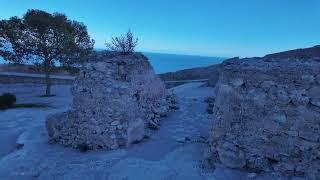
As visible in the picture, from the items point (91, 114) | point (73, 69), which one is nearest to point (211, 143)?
point (91, 114)

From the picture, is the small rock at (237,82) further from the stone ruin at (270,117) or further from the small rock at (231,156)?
the small rock at (231,156)

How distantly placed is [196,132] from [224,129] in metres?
3.74

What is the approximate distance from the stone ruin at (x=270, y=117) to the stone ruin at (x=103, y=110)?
322 centimetres

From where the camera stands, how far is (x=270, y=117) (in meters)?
10.1

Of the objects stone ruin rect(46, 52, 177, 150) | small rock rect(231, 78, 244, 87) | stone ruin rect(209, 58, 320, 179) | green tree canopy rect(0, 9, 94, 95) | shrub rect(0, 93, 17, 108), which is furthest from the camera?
green tree canopy rect(0, 9, 94, 95)

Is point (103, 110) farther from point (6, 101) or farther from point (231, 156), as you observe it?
point (6, 101)

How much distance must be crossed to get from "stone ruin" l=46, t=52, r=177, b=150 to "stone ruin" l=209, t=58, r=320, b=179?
3224 mm

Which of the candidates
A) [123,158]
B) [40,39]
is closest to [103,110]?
[123,158]

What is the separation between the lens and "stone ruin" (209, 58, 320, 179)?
31.9 feet

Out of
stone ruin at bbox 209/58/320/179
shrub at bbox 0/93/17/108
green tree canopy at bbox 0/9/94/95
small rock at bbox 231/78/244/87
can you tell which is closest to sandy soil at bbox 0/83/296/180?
stone ruin at bbox 209/58/320/179

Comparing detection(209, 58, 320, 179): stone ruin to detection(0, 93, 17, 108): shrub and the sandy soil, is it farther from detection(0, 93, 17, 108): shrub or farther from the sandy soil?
detection(0, 93, 17, 108): shrub

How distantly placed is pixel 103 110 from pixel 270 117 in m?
5.13

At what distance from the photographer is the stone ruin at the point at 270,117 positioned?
31.9ft

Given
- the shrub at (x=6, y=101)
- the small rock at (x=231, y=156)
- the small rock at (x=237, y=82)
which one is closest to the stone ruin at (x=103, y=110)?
the small rock at (x=231, y=156)
